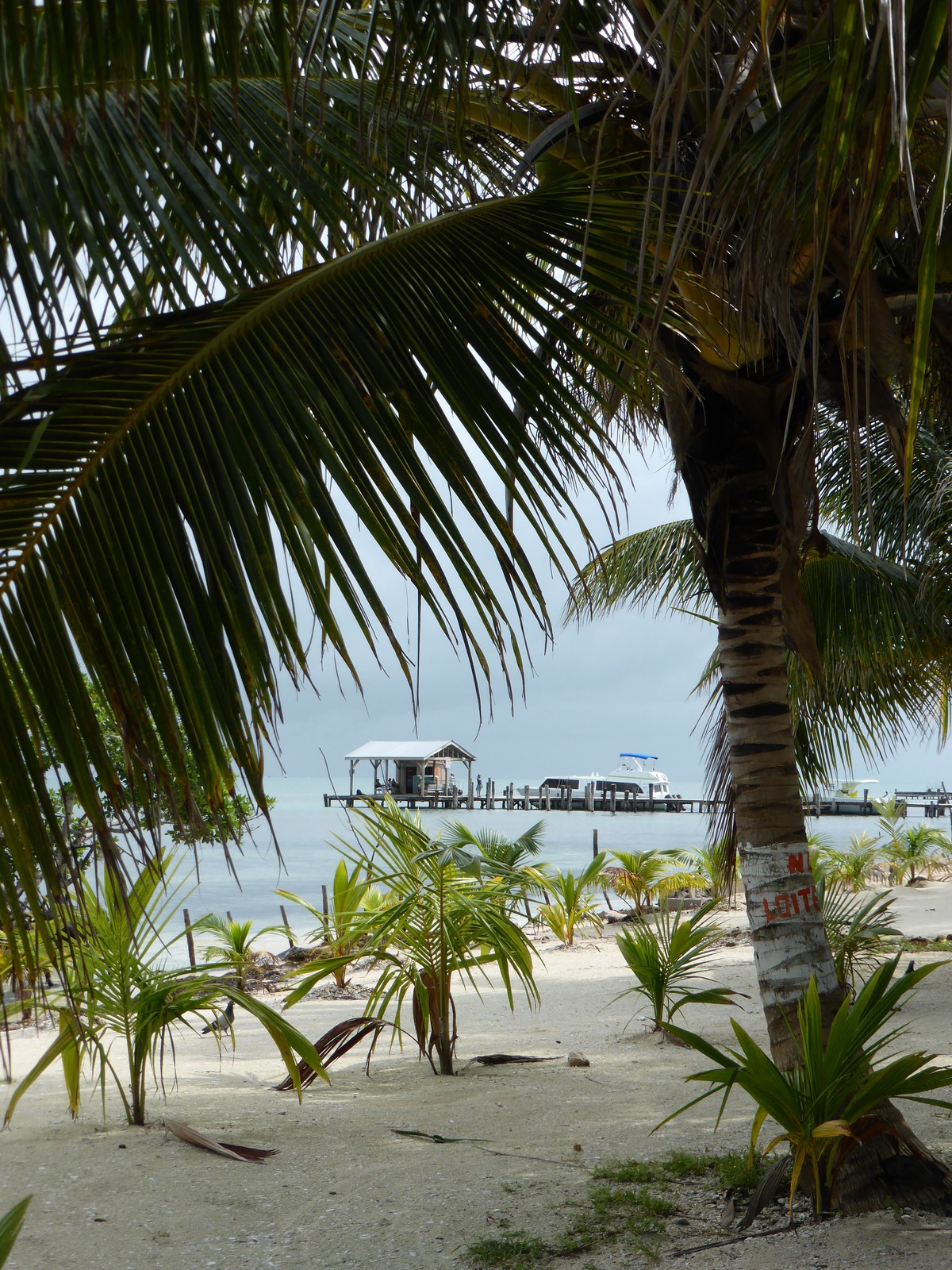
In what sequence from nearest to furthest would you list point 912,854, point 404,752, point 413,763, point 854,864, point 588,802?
point 854,864 → point 912,854 → point 404,752 → point 413,763 → point 588,802

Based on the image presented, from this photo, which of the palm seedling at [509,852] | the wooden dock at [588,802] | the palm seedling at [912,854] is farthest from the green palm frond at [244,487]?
the wooden dock at [588,802]

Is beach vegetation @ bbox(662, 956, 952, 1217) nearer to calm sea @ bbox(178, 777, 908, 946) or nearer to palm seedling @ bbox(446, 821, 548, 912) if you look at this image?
palm seedling @ bbox(446, 821, 548, 912)

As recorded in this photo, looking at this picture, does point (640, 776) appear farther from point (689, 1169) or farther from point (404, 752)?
point (689, 1169)

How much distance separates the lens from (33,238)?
1.89 metres

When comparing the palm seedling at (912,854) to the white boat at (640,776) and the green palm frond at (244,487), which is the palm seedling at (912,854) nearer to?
the green palm frond at (244,487)

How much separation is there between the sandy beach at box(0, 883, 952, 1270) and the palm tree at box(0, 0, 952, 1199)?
2.41m

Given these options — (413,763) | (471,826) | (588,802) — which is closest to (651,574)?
(471,826)

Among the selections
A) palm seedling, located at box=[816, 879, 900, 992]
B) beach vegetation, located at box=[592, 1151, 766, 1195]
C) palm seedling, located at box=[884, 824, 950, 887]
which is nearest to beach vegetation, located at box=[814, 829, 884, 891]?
palm seedling, located at box=[884, 824, 950, 887]

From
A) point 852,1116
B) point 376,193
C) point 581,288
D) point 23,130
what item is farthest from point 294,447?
point 852,1116

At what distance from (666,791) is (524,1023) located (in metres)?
65.2

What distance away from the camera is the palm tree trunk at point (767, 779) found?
12.1 feet

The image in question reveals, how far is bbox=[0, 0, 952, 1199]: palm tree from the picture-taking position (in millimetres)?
1516

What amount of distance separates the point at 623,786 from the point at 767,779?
65546 mm

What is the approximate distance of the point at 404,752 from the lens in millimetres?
48312
